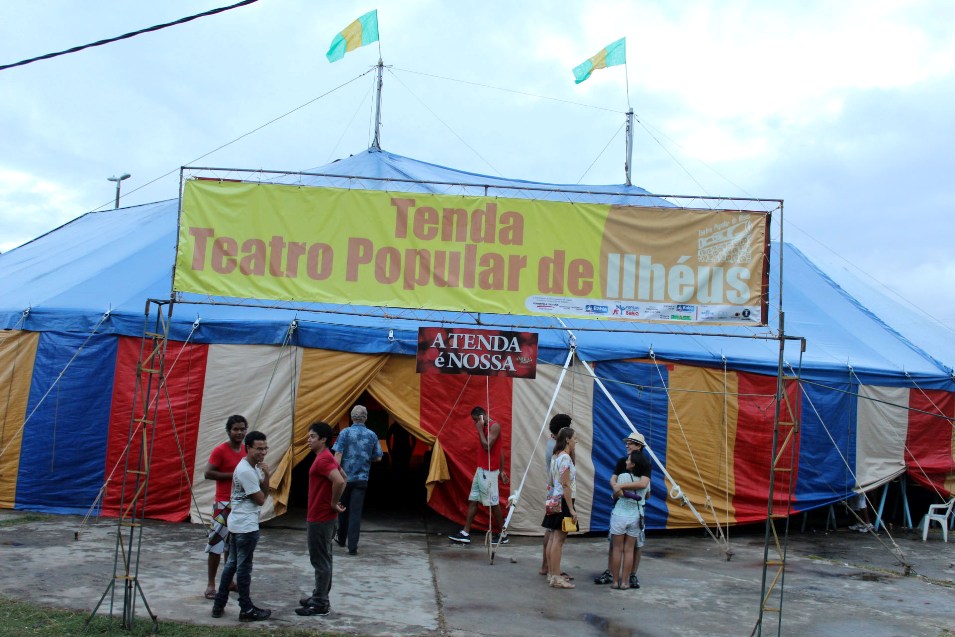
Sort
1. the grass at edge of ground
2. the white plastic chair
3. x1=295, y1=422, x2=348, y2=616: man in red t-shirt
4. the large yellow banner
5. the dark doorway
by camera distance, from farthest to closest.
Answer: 1. the dark doorway
2. the white plastic chair
3. the large yellow banner
4. x1=295, y1=422, x2=348, y2=616: man in red t-shirt
5. the grass at edge of ground

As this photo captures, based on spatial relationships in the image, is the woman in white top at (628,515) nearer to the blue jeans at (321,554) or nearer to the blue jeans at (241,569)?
the blue jeans at (321,554)

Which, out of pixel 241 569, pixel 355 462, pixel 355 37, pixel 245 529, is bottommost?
pixel 241 569

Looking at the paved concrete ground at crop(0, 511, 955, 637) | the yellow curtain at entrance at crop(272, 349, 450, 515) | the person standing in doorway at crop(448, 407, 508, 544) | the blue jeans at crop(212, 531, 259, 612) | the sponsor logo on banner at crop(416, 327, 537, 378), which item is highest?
the sponsor logo on banner at crop(416, 327, 537, 378)

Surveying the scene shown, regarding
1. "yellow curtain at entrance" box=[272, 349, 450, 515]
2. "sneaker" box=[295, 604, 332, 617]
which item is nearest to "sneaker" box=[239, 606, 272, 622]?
"sneaker" box=[295, 604, 332, 617]

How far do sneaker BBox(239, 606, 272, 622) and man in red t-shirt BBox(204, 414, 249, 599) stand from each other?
61cm

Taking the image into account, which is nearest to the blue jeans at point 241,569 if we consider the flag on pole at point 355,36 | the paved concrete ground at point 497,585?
the paved concrete ground at point 497,585

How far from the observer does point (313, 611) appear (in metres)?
6.21

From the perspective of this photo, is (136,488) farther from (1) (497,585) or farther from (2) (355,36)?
(2) (355,36)

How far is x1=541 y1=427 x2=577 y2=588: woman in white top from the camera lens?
7.53 metres

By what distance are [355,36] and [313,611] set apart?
34.6 feet

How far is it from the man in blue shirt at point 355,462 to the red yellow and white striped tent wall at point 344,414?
4.49 feet

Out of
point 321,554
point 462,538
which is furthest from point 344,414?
point 321,554

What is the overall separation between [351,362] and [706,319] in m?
4.63

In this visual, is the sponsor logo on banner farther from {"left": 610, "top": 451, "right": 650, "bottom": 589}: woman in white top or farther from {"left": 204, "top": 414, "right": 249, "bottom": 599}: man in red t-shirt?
{"left": 204, "top": 414, "right": 249, "bottom": 599}: man in red t-shirt
